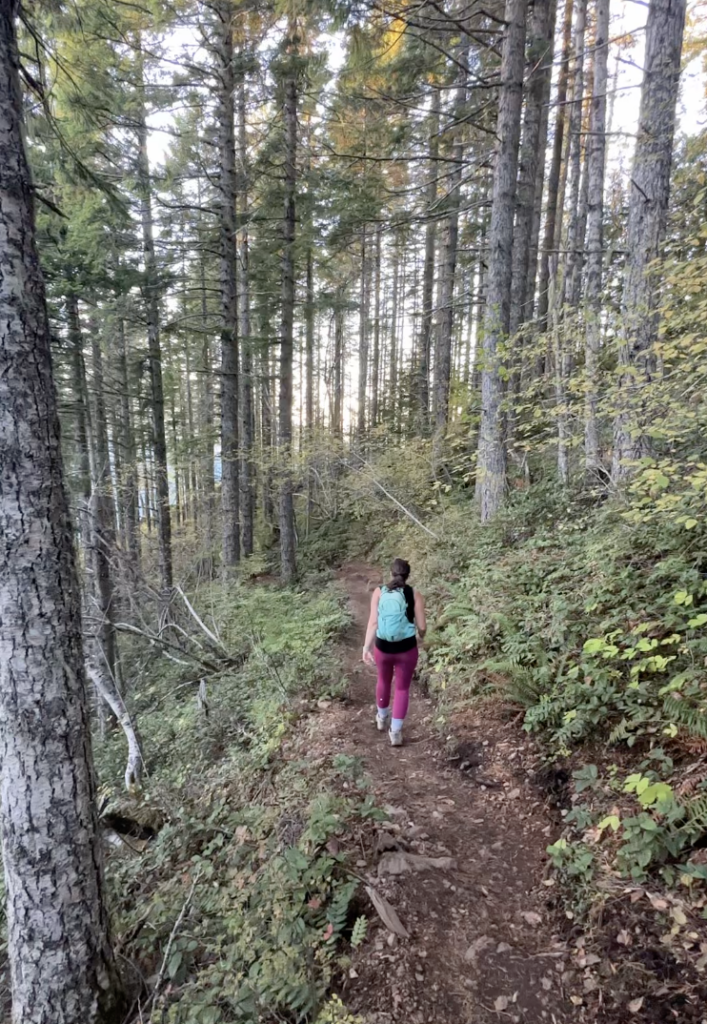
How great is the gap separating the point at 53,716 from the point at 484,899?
2986 millimetres

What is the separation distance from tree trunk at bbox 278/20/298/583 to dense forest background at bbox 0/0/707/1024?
3.6 inches

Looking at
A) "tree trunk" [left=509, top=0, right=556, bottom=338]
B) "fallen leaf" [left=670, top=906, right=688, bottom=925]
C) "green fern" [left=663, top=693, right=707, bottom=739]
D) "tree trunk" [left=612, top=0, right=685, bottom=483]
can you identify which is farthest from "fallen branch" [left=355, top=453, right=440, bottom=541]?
"fallen leaf" [left=670, top=906, right=688, bottom=925]

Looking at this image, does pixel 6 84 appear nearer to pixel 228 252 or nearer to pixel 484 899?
pixel 484 899

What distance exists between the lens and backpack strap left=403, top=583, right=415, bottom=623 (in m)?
4.91

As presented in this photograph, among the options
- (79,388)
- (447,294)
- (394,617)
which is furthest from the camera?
(447,294)

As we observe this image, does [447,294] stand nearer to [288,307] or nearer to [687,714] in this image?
[288,307]

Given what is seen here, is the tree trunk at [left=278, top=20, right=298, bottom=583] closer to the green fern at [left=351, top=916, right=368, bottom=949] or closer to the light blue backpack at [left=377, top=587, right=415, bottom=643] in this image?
the light blue backpack at [left=377, top=587, right=415, bottom=643]

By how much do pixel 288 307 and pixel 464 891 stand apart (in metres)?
11.5

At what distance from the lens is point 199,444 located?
44.9 feet

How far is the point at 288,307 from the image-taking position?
11633 mm

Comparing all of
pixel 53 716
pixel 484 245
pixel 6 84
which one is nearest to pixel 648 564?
pixel 53 716

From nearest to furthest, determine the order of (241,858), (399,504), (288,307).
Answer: (241,858) → (399,504) → (288,307)

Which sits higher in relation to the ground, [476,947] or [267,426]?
[267,426]

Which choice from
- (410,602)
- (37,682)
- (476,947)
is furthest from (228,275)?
(476,947)
